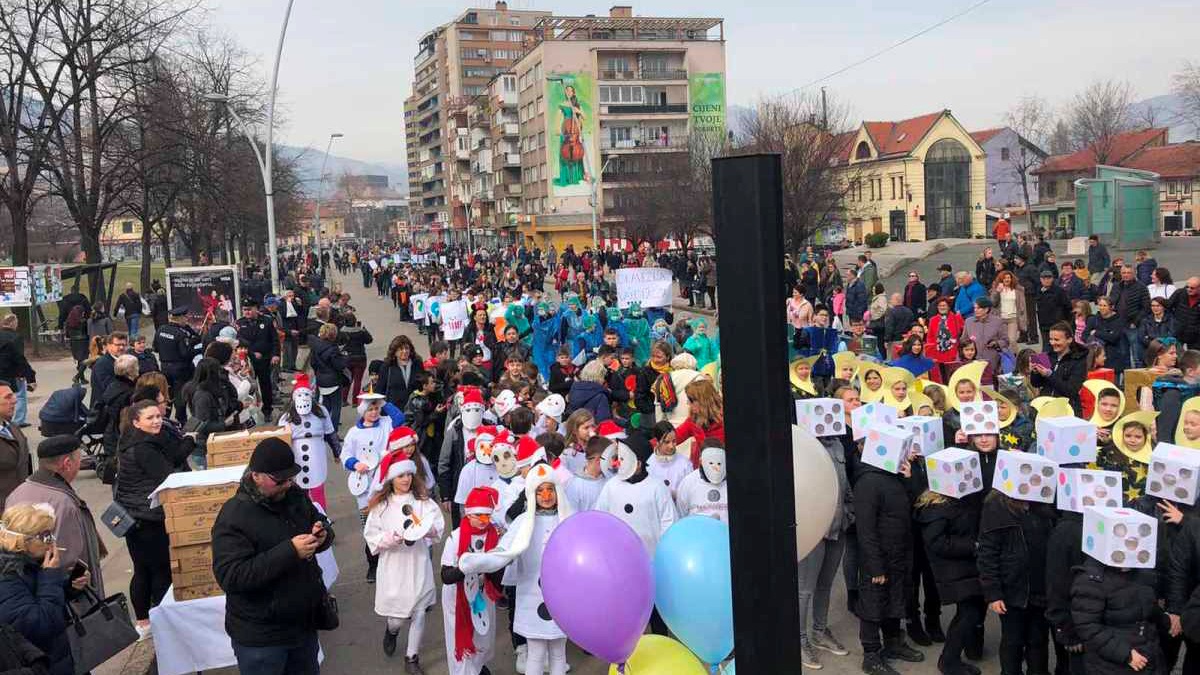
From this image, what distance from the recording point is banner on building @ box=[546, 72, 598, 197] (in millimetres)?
79625

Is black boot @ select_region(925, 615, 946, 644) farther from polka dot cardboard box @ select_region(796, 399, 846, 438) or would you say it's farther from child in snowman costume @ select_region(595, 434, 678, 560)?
child in snowman costume @ select_region(595, 434, 678, 560)

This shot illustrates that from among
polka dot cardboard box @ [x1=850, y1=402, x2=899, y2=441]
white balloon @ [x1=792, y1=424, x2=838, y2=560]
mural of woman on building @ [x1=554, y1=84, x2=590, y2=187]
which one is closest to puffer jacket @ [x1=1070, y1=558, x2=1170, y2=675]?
white balloon @ [x1=792, y1=424, x2=838, y2=560]

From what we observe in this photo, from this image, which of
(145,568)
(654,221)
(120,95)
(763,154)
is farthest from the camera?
(654,221)

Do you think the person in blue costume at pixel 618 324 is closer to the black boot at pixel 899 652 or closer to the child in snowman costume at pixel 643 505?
the child in snowman costume at pixel 643 505

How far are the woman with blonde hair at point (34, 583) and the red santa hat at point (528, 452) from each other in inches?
117

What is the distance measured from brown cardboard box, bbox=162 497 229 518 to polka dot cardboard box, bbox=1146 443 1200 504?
564 centimetres

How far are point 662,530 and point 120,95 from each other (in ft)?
92.4

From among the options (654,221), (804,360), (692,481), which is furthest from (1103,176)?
(692,481)

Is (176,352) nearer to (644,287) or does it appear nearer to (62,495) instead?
(644,287)

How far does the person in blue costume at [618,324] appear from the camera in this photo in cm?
1526

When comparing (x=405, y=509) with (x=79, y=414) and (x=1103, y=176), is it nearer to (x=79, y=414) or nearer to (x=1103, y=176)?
(x=79, y=414)

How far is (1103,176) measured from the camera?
39.7 m

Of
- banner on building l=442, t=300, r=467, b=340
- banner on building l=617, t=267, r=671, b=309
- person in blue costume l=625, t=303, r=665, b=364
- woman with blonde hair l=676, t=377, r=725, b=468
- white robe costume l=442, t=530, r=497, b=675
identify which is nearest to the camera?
white robe costume l=442, t=530, r=497, b=675

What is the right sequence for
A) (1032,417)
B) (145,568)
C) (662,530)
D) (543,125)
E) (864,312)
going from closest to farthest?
(662,530)
(145,568)
(1032,417)
(864,312)
(543,125)
